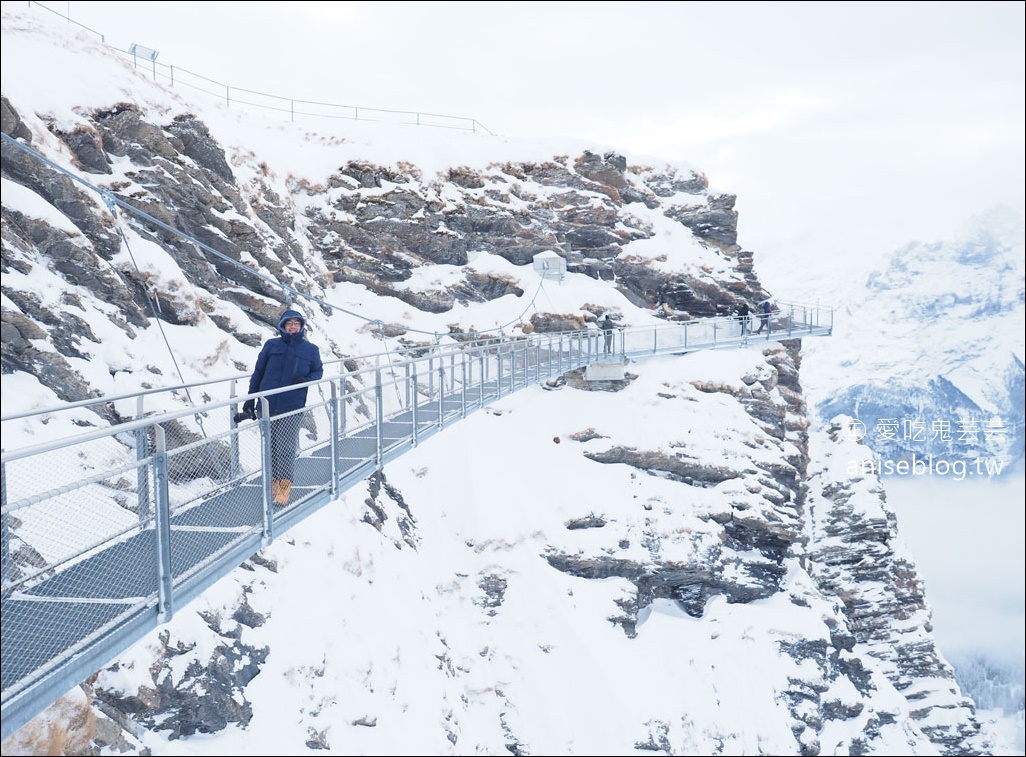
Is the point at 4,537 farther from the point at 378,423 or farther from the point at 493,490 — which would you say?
the point at 493,490

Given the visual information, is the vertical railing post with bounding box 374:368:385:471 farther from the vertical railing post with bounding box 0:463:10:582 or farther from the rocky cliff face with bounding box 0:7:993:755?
the vertical railing post with bounding box 0:463:10:582

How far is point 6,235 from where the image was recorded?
11227mm

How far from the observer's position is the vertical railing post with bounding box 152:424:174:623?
443cm

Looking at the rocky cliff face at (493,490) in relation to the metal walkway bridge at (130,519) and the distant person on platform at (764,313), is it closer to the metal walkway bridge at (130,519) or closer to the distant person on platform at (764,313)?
the distant person on platform at (764,313)

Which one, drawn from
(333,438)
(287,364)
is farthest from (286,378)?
(333,438)

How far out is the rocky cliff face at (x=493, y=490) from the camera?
11047 millimetres

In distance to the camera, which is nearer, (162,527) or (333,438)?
(162,527)

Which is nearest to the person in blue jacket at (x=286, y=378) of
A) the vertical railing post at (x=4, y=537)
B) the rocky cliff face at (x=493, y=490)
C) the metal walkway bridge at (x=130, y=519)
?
the metal walkway bridge at (x=130, y=519)

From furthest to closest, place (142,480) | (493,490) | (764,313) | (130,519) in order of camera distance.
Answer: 1. (764,313)
2. (493,490)
3. (130,519)
4. (142,480)

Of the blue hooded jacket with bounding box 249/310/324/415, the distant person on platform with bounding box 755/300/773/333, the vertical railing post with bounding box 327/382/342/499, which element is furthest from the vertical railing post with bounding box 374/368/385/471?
the distant person on platform with bounding box 755/300/773/333

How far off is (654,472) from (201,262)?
13.7 meters

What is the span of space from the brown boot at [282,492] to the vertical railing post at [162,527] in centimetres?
157

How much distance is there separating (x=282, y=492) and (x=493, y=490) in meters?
14.4

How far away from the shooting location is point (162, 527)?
14.8 feet
